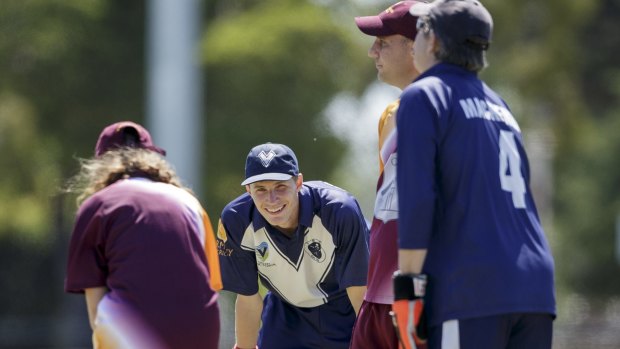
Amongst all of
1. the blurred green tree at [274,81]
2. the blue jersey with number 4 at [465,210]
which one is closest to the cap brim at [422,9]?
the blue jersey with number 4 at [465,210]

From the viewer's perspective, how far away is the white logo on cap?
5398 millimetres

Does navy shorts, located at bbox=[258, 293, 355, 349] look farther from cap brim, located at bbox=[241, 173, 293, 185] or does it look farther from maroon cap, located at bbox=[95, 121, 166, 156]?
maroon cap, located at bbox=[95, 121, 166, 156]

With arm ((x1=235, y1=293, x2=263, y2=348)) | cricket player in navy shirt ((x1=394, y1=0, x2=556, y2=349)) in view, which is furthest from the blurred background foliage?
cricket player in navy shirt ((x1=394, y1=0, x2=556, y2=349))

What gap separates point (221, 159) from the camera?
51.0ft

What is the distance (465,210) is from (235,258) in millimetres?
1897

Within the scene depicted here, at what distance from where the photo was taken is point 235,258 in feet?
18.7

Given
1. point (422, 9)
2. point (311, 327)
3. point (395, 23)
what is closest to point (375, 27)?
point (395, 23)

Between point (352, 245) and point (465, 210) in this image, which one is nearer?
point (465, 210)

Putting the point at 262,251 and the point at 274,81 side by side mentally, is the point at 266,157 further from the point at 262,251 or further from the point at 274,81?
the point at 274,81

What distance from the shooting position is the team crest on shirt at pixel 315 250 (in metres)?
5.61

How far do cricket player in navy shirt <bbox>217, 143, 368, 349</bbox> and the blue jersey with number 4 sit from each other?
1.40m

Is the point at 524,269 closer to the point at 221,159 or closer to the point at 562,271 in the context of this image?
the point at 221,159

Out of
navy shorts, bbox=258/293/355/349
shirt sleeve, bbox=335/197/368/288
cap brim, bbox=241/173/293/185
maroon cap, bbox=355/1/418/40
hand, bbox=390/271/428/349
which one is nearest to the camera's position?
hand, bbox=390/271/428/349

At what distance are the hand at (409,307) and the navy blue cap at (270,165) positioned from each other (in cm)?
148
